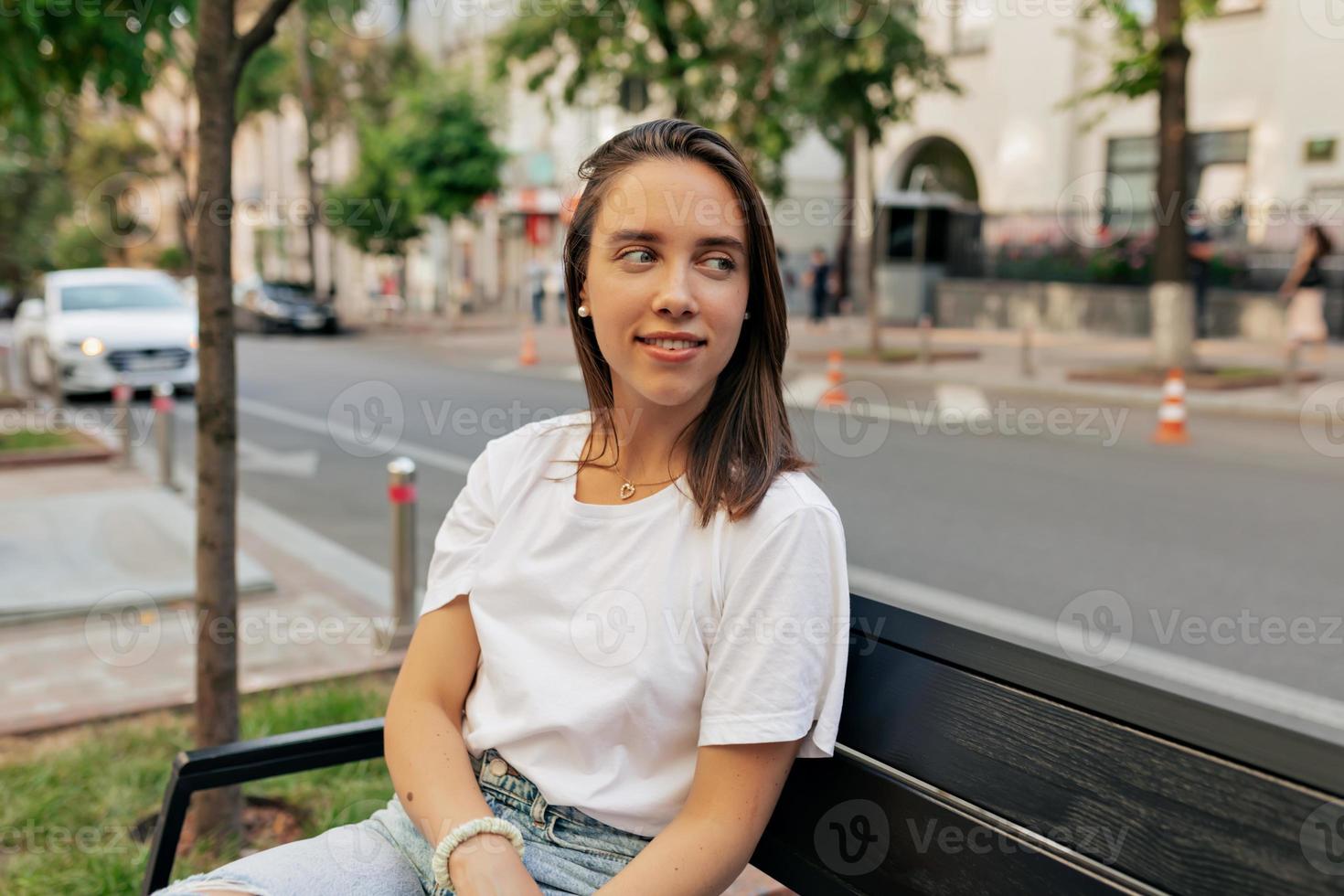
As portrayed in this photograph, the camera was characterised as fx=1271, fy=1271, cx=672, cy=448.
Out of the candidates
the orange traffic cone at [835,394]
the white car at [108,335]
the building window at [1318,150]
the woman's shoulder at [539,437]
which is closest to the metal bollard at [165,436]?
the white car at [108,335]

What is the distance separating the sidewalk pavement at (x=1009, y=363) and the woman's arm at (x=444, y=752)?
39.6ft

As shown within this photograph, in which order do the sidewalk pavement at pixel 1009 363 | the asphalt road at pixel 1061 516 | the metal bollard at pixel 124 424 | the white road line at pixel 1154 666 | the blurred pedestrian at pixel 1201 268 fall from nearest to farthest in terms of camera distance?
the white road line at pixel 1154 666 < the asphalt road at pixel 1061 516 < the metal bollard at pixel 124 424 < the sidewalk pavement at pixel 1009 363 < the blurred pedestrian at pixel 1201 268

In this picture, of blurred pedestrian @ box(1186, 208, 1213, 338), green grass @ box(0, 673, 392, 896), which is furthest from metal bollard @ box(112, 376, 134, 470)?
blurred pedestrian @ box(1186, 208, 1213, 338)

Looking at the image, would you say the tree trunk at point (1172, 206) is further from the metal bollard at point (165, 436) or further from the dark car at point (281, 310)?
the dark car at point (281, 310)

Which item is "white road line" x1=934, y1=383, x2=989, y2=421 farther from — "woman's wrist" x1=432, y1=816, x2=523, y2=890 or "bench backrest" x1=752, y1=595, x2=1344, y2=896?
"woman's wrist" x1=432, y1=816, x2=523, y2=890

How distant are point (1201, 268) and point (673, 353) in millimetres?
20305

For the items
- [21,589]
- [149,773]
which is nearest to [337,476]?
[21,589]

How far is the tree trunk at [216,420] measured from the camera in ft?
11.1

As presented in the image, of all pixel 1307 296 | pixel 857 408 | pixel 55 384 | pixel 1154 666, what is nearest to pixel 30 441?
pixel 55 384

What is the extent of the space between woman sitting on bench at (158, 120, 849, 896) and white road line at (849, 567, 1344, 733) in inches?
86.4

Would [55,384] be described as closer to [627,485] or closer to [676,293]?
[627,485]

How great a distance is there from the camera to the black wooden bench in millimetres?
1340

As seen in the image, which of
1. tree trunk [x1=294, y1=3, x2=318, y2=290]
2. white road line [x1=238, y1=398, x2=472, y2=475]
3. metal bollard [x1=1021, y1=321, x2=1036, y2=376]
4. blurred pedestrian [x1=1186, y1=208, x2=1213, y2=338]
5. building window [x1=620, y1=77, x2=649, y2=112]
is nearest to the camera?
white road line [x1=238, y1=398, x2=472, y2=475]

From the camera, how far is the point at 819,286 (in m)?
25.8
